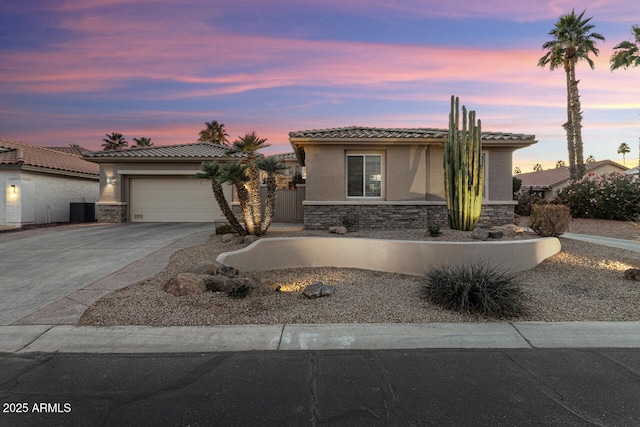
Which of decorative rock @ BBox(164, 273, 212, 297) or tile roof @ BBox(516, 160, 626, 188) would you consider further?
tile roof @ BBox(516, 160, 626, 188)

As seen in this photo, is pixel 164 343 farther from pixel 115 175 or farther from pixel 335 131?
pixel 115 175

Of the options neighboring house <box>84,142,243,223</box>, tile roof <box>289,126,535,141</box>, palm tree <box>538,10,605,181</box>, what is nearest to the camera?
tile roof <box>289,126,535,141</box>

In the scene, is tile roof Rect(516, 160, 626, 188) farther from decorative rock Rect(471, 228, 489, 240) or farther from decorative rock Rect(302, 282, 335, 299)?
decorative rock Rect(302, 282, 335, 299)

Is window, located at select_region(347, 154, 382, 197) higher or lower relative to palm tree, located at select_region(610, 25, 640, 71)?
lower

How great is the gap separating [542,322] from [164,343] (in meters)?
5.53

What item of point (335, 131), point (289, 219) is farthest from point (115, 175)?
point (335, 131)

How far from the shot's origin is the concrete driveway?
582cm

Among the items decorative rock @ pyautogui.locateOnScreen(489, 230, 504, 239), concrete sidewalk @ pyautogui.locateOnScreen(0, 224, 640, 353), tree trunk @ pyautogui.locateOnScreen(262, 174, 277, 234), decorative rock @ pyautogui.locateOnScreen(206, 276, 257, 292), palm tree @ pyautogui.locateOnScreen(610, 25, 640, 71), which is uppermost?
palm tree @ pyautogui.locateOnScreen(610, 25, 640, 71)

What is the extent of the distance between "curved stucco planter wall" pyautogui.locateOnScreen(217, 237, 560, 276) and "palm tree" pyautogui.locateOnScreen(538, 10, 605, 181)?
1930 cm

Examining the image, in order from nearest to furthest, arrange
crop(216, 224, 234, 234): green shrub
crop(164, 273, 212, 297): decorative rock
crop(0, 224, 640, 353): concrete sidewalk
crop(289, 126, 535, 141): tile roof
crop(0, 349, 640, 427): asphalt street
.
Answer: crop(0, 349, 640, 427): asphalt street < crop(0, 224, 640, 353): concrete sidewalk < crop(164, 273, 212, 297): decorative rock < crop(216, 224, 234, 234): green shrub < crop(289, 126, 535, 141): tile roof

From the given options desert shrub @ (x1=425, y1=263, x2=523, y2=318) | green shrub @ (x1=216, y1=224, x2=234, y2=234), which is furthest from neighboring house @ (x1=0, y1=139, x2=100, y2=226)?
desert shrub @ (x1=425, y1=263, x2=523, y2=318)

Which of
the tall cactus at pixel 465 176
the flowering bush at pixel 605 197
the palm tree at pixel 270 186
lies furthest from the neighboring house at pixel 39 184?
the flowering bush at pixel 605 197

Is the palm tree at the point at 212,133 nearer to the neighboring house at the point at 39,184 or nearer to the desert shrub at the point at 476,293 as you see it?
the neighboring house at the point at 39,184

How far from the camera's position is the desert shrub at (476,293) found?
559 centimetres
